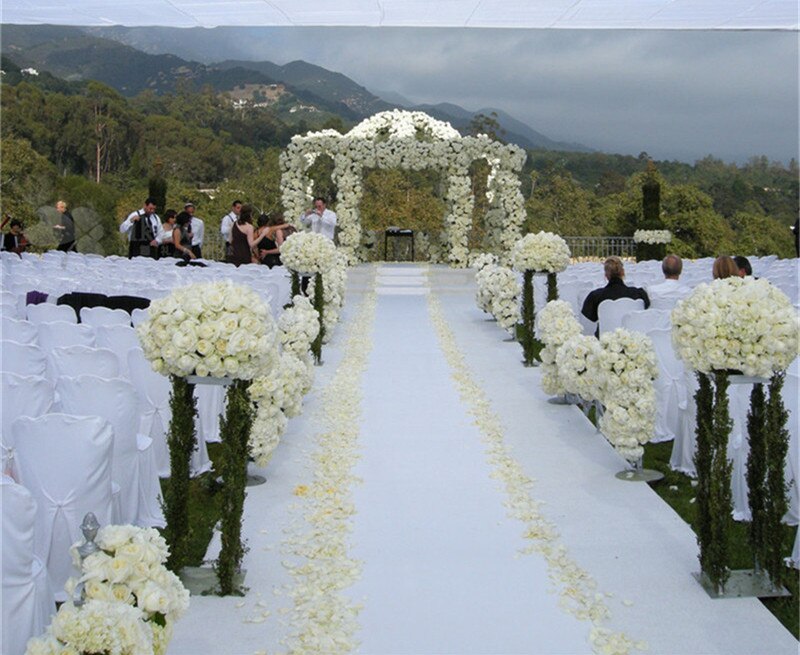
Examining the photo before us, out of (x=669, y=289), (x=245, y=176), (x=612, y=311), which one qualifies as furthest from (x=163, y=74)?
(x=612, y=311)

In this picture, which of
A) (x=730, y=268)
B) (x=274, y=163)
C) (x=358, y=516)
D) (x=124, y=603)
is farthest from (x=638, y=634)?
(x=274, y=163)

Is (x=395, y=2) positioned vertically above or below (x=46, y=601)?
above

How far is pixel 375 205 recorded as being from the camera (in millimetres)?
30875

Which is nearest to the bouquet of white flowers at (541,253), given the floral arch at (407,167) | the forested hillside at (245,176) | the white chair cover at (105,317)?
the white chair cover at (105,317)

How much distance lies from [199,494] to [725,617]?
323 centimetres

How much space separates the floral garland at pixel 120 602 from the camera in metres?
2.64

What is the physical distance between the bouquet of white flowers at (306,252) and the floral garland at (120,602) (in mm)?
8095

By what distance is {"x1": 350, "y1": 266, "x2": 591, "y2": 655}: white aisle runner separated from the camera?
4.27 meters

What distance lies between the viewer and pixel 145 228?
16.5 metres

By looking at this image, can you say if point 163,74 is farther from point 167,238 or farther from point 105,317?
point 105,317

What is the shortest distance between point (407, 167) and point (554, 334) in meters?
13.8

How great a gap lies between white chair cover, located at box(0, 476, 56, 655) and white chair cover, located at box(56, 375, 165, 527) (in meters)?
1.56

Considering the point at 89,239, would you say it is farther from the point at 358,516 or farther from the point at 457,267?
the point at 358,516

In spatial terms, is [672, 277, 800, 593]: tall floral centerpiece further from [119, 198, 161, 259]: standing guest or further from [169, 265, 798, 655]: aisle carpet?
[119, 198, 161, 259]: standing guest
